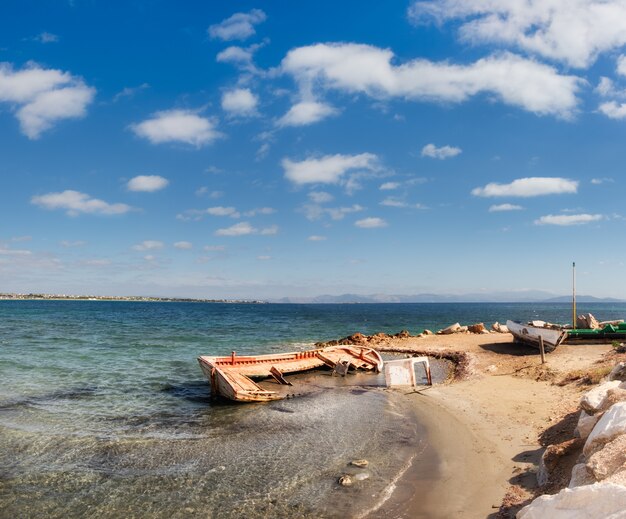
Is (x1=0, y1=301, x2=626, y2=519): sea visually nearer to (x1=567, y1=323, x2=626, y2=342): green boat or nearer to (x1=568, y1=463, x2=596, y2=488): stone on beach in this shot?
(x1=568, y1=463, x2=596, y2=488): stone on beach

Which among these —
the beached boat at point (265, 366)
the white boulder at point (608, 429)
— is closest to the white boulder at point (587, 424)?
the white boulder at point (608, 429)

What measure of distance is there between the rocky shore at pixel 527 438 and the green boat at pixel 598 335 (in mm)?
7355

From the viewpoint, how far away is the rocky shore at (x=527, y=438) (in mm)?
6094

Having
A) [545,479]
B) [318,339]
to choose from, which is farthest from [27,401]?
[318,339]

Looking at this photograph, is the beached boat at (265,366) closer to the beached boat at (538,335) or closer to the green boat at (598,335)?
the beached boat at (538,335)

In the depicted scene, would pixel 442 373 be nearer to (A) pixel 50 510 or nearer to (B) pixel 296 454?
(B) pixel 296 454

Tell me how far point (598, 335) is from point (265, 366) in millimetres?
23838

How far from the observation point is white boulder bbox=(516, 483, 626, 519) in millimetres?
4699

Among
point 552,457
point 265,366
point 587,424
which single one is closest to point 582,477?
point 552,457

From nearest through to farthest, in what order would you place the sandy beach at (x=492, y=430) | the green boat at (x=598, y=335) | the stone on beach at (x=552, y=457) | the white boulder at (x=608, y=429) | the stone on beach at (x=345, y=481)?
the white boulder at (x=608, y=429) < the stone on beach at (x=552, y=457) < the sandy beach at (x=492, y=430) < the stone on beach at (x=345, y=481) < the green boat at (x=598, y=335)

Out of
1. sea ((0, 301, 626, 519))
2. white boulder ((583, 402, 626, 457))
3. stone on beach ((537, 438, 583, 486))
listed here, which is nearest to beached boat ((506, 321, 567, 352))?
sea ((0, 301, 626, 519))

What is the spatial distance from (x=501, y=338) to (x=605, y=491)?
110ft

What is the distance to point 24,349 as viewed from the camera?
31109 mm

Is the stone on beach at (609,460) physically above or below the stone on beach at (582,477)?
above
